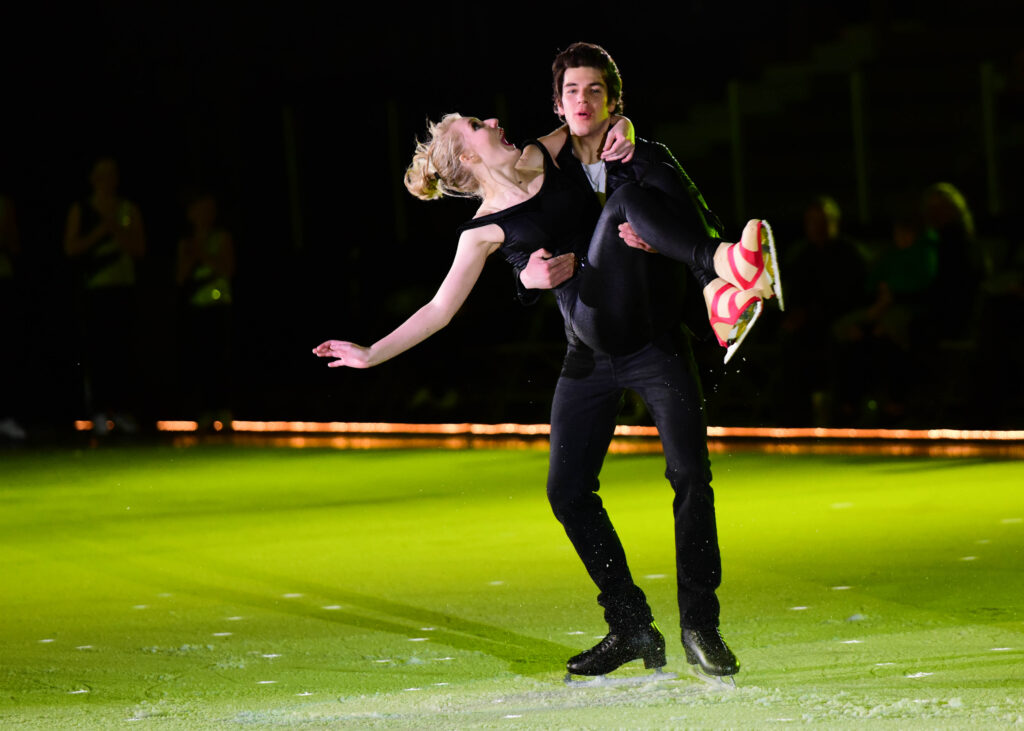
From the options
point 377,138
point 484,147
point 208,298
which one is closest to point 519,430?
point 208,298

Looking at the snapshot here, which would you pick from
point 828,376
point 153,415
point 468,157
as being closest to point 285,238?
point 153,415

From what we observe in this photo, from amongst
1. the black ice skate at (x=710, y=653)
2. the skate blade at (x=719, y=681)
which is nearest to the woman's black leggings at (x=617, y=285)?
the black ice skate at (x=710, y=653)

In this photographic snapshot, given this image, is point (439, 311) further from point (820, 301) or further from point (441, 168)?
point (820, 301)

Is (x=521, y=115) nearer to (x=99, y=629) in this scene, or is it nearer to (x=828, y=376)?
(x=828, y=376)

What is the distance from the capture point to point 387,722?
5344 mm

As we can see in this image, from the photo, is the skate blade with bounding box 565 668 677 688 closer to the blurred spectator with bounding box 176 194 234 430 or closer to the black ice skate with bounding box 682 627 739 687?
the black ice skate with bounding box 682 627 739 687

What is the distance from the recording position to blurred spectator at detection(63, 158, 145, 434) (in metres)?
15.0

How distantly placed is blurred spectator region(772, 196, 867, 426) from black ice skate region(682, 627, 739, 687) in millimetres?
7983

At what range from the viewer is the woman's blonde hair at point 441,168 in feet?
18.3

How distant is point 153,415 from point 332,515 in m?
6.20

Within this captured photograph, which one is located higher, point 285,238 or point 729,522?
point 285,238

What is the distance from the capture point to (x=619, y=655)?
573 cm

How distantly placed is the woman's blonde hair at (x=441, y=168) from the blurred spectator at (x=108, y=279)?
31.2 feet

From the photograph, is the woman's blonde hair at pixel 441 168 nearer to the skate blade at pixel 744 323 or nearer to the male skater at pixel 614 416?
the male skater at pixel 614 416
